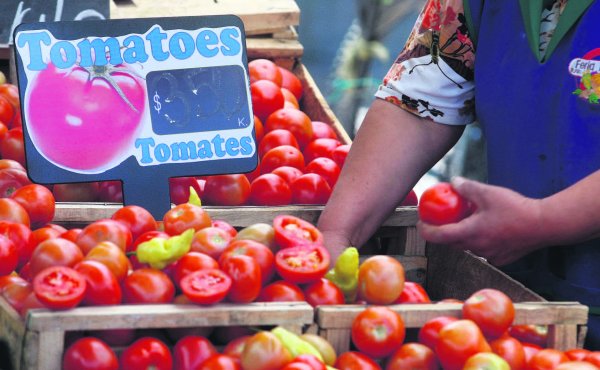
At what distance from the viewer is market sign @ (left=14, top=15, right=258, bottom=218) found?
7.50 feet

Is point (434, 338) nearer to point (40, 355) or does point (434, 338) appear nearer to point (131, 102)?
point (40, 355)

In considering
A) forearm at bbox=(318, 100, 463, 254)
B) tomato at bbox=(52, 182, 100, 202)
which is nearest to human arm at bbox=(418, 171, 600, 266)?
forearm at bbox=(318, 100, 463, 254)

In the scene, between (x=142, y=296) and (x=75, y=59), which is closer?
(x=142, y=296)

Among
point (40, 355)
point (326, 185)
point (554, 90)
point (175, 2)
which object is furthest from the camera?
point (175, 2)

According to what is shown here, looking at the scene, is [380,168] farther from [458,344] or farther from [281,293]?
[458,344]

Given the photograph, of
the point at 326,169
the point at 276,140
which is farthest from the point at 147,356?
the point at 276,140

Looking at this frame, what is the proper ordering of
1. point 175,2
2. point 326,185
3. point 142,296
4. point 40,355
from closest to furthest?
point 40,355 < point 142,296 < point 326,185 < point 175,2

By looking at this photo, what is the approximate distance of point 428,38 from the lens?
2.34 meters

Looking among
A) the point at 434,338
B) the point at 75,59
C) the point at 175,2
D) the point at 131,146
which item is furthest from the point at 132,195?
the point at 175,2

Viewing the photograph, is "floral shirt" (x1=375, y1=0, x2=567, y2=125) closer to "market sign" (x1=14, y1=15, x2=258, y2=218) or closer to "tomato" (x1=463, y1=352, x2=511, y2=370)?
"market sign" (x1=14, y1=15, x2=258, y2=218)

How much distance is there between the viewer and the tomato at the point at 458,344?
1.56 m

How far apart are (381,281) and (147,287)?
1.42 feet

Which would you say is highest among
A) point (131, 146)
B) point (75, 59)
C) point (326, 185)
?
point (75, 59)

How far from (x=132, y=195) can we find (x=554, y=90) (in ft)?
3.48
